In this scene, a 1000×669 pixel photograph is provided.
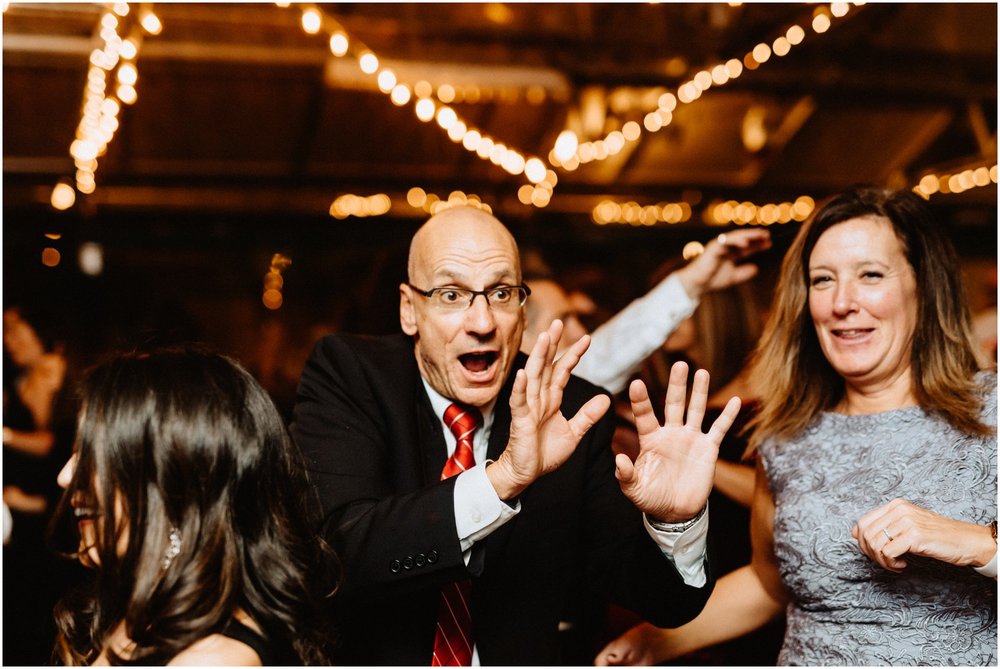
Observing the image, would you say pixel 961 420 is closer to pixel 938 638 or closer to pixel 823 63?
pixel 938 638

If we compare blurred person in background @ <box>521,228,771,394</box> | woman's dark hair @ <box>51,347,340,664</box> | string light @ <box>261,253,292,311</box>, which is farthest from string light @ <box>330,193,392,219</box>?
woman's dark hair @ <box>51,347,340,664</box>

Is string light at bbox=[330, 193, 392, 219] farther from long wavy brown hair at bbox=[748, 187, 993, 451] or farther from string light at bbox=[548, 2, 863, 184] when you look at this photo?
long wavy brown hair at bbox=[748, 187, 993, 451]

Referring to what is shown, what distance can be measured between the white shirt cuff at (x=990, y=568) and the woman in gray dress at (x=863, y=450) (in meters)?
0.06

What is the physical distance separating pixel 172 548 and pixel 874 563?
1.30 meters

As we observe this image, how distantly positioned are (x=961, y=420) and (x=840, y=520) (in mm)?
307

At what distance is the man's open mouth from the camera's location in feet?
6.07

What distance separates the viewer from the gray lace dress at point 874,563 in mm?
1780

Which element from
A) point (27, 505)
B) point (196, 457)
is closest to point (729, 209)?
point (27, 505)

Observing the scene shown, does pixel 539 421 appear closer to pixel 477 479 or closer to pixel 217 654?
pixel 477 479

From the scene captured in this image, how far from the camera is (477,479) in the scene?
157cm

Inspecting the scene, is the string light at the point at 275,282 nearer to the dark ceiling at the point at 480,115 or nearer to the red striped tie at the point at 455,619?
the dark ceiling at the point at 480,115

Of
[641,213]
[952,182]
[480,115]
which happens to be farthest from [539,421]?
[952,182]

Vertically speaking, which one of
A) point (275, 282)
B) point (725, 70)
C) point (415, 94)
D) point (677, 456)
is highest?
point (725, 70)

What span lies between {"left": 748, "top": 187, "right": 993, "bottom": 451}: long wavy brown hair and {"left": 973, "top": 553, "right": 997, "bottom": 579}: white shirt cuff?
33cm
